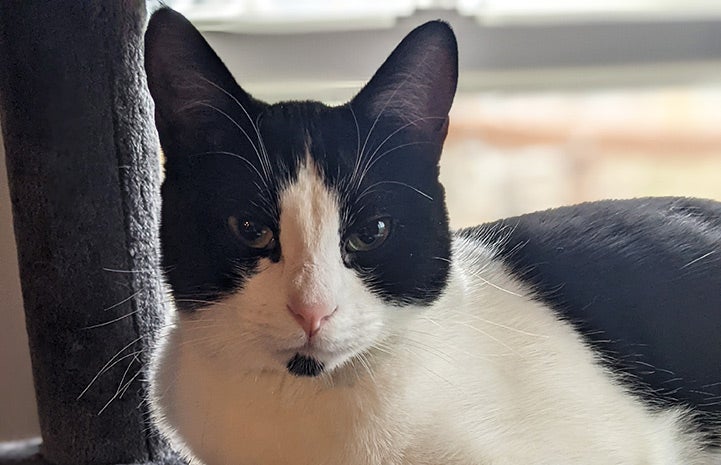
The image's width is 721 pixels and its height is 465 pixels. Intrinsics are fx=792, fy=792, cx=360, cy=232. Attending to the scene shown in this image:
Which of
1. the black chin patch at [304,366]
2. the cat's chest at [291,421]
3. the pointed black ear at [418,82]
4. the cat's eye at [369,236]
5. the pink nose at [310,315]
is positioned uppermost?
the pointed black ear at [418,82]

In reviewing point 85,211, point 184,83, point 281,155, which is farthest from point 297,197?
point 85,211

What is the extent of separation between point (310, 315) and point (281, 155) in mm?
159

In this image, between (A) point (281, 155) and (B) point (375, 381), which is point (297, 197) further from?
(B) point (375, 381)

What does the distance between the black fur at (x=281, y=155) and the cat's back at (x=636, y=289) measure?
0.17 m

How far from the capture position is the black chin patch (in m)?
0.70

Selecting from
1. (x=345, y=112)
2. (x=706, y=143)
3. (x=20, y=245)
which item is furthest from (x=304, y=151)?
(x=706, y=143)

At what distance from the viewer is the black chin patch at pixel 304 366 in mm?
697

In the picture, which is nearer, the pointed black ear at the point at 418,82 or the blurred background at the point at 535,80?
the pointed black ear at the point at 418,82

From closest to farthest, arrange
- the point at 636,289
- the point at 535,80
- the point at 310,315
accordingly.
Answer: the point at 310,315
the point at 636,289
the point at 535,80

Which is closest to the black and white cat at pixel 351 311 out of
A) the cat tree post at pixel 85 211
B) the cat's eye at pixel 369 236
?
the cat's eye at pixel 369 236

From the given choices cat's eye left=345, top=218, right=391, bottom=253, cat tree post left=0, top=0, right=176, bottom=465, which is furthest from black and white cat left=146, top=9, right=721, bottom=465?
cat tree post left=0, top=0, right=176, bottom=465

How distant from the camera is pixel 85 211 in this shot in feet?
3.12

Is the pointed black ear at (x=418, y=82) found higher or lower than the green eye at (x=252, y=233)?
higher

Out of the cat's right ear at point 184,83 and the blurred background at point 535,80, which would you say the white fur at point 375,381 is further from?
the blurred background at point 535,80
